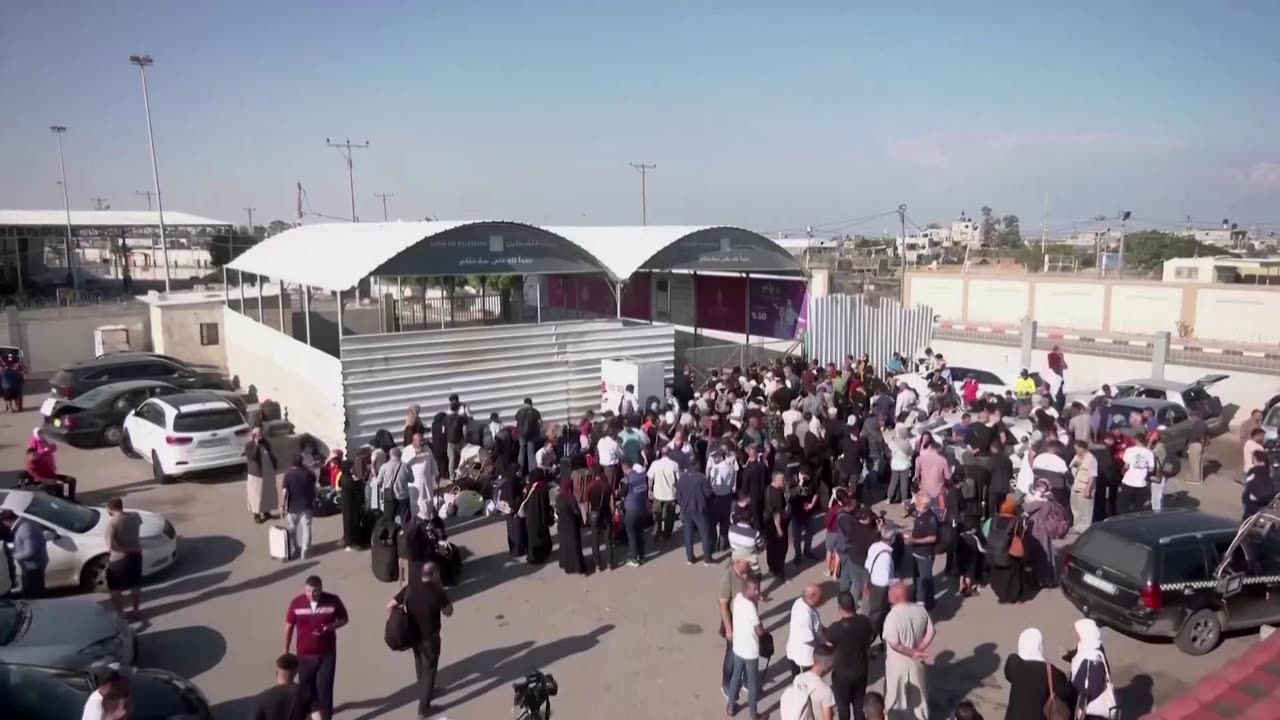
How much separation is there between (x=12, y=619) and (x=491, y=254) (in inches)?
421

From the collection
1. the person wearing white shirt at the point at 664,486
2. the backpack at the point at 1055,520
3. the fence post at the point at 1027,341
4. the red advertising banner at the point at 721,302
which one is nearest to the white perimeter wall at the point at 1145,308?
the fence post at the point at 1027,341

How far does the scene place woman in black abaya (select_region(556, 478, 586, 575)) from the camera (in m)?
10.3

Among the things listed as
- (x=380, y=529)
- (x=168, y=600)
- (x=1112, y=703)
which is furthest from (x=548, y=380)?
(x=1112, y=703)

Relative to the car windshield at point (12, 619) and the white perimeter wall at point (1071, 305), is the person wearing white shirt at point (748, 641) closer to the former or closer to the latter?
the car windshield at point (12, 619)

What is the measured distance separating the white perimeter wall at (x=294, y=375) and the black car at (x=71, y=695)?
817 cm

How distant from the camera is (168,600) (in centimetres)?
998

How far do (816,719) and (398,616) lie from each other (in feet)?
11.1

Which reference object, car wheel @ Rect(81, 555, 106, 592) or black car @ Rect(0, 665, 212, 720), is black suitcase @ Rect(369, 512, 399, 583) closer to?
car wheel @ Rect(81, 555, 106, 592)

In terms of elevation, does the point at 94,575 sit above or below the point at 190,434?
below

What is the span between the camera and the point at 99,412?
16.9 m

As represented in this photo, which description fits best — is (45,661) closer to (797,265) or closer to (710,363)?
(710,363)

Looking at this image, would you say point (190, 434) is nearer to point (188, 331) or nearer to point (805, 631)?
point (805, 631)

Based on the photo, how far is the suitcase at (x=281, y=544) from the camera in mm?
10977

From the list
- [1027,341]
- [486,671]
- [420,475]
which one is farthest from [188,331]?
[1027,341]
